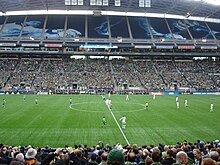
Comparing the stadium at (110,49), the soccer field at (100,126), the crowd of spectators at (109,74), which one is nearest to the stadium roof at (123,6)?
the stadium at (110,49)

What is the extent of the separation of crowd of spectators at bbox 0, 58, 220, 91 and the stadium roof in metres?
15.9

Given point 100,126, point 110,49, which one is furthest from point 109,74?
point 100,126

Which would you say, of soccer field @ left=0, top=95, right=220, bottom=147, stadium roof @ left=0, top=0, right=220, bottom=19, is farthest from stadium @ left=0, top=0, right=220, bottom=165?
soccer field @ left=0, top=95, right=220, bottom=147

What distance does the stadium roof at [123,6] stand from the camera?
71.7 m

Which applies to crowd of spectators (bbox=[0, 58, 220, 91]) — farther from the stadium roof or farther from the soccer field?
the soccer field

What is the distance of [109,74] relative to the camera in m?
74.8

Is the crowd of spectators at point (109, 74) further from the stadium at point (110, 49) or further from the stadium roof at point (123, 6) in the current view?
the stadium roof at point (123, 6)

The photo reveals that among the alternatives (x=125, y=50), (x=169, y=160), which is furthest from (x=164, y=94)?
(x=169, y=160)

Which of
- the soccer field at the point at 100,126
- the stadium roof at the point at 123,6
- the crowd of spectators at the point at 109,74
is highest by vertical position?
the stadium roof at the point at 123,6

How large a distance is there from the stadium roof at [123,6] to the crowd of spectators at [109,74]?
15.9 meters

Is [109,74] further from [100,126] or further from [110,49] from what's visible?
[100,126]

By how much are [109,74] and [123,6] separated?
20953mm

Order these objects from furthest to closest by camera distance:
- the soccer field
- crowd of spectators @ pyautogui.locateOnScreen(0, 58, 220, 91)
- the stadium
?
crowd of spectators @ pyautogui.locateOnScreen(0, 58, 220, 91), the stadium, the soccer field

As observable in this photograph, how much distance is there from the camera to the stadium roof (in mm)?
71688
